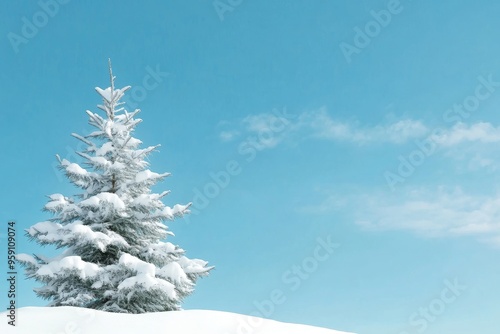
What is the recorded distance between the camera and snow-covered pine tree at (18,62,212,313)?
1449 centimetres

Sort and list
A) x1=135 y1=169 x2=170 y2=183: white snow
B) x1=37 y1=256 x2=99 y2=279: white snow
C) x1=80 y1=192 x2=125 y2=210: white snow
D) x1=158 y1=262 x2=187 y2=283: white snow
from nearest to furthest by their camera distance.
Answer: x1=37 y1=256 x2=99 y2=279: white snow → x1=158 y1=262 x2=187 y2=283: white snow → x1=80 y1=192 x2=125 y2=210: white snow → x1=135 y1=169 x2=170 y2=183: white snow

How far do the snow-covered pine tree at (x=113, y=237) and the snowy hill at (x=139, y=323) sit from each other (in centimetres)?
518

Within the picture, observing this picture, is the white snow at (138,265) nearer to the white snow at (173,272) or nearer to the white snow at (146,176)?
the white snow at (173,272)

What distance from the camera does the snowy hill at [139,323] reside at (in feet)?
26.4

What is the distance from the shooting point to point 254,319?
8977 mm

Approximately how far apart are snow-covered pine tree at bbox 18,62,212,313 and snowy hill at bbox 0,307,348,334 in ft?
17.0

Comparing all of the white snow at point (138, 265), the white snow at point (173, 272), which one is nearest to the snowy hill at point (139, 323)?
the white snow at point (138, 265)

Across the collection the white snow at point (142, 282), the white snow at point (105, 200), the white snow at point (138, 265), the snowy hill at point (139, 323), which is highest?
the white snow at point (105, 200)

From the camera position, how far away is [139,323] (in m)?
8.32

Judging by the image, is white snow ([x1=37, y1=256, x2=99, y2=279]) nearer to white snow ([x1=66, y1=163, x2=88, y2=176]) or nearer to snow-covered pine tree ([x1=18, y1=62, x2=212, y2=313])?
snow-covered pine tree ([x1=18, y1=62, x2=212, y2=313])

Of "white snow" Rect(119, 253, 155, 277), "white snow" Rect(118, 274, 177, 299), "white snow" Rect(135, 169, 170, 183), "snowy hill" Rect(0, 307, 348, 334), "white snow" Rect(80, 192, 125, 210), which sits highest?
"white snow" Rect(135, 169, 170, 183)
